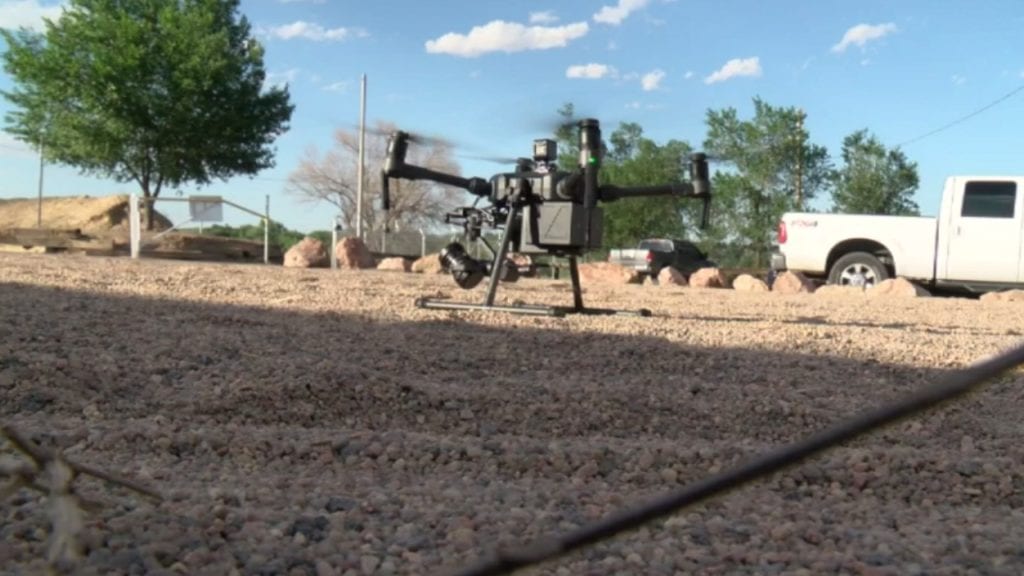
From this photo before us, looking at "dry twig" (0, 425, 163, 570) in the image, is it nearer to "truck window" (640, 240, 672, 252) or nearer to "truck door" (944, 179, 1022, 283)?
"truck door" (944, 179, 1022, 283)

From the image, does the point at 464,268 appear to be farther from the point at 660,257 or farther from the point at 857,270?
the point at 660,257

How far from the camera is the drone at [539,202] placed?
820cm

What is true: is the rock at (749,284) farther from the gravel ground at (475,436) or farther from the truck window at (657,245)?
the truck window at (657,245)

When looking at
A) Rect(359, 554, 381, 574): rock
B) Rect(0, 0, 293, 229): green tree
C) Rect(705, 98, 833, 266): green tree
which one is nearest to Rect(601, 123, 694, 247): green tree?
Rect(705, 98, 833, 266): green tree

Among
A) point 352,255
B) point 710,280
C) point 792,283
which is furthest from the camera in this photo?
point 352,255

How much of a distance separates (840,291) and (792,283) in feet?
7.02

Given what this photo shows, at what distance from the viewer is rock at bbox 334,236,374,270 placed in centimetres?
2147

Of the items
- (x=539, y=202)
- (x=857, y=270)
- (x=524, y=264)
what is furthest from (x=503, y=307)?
(x=857, y=270)

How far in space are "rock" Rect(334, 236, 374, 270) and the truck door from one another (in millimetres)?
12011

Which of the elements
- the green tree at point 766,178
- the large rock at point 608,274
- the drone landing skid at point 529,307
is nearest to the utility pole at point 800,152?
the green tree at point 766,178

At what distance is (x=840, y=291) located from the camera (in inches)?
577

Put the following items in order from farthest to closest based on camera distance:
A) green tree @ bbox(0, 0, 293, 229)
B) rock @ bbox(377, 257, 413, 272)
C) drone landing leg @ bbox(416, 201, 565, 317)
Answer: green tree @ bbox(0, 0, 293, 229)
rock @ bbox(377, 257, 413, 272)
drone landing leg @ bbox(416, 201, 565, 317)

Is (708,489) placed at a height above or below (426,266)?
Answer: above

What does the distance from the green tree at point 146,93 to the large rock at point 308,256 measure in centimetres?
955
